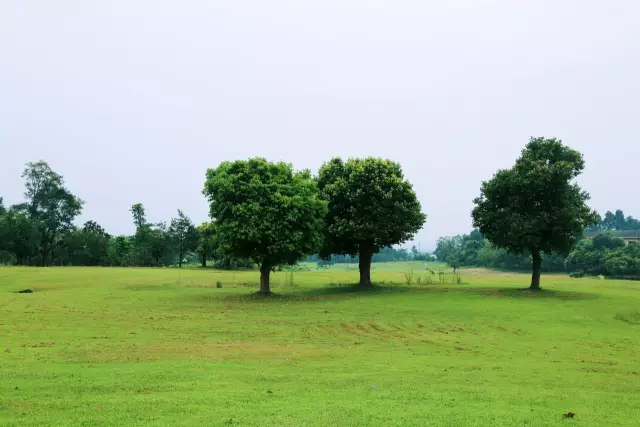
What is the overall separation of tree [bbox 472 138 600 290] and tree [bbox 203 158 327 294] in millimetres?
16902

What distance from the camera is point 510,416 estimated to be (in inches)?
433

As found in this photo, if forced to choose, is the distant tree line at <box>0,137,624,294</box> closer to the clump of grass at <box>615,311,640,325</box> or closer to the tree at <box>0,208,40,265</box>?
the clump of grass at <box>615,311,640,325</box>

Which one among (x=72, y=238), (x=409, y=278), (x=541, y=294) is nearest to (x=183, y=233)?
(x=72, y=238)

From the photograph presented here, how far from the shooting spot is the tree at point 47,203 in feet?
360

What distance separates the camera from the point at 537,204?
49.2 meters

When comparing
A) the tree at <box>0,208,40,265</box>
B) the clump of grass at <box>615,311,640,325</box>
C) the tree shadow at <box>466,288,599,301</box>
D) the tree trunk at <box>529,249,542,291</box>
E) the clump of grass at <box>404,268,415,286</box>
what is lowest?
the clump of grass at <box>615,311,640,325</box>

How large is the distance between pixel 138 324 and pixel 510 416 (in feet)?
69.0

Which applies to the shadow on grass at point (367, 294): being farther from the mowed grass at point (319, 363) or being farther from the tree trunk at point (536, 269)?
the mowed grass at point (319, 363)

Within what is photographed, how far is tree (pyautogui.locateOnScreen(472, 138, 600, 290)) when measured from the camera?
47125mm

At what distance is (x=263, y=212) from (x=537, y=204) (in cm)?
2565

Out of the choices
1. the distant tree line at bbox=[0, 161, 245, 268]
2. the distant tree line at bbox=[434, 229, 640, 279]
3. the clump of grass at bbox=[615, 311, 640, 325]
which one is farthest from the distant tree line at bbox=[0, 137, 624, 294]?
the distant tree line at bbox=[0, 161, 245, 268]

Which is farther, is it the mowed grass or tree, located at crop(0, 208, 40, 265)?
tree, located at crop(0, 208, 40, 265)

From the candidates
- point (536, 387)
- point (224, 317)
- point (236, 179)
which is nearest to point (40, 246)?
point (236, 179)

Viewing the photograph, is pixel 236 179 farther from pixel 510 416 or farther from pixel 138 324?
pixel 510 416
